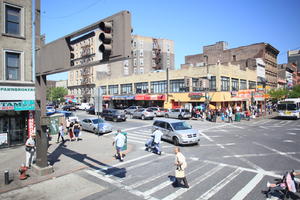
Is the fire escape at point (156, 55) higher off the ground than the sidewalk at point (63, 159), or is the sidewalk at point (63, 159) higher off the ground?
the fire escape at point (156, 55)

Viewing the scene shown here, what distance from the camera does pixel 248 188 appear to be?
741 centimetres

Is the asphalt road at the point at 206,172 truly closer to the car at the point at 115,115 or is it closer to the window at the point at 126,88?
the car at the point at 115,115

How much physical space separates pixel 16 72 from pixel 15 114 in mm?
2939

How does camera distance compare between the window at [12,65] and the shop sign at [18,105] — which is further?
the window at [12,65]

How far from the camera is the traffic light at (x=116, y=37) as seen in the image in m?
5.05

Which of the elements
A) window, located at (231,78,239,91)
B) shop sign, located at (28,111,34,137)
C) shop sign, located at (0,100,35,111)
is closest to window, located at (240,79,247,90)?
window, located at (231,78,239,91)

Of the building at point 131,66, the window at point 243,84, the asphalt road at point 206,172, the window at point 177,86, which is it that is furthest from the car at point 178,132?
the building at point 131,66

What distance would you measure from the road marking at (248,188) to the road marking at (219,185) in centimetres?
66

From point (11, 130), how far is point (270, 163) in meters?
16.2

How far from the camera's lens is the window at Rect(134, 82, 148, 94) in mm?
50234

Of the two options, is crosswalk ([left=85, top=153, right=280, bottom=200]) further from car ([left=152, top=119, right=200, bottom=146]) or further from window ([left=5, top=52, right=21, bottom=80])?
window ([left=5, top=52, right=21, bottom=80])

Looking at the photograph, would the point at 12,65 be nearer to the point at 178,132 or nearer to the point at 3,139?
the point at 3,139

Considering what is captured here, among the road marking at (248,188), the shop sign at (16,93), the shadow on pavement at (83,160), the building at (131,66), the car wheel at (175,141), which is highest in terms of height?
the building at (131,66)

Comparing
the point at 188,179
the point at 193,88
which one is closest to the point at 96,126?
the point at 188,179
